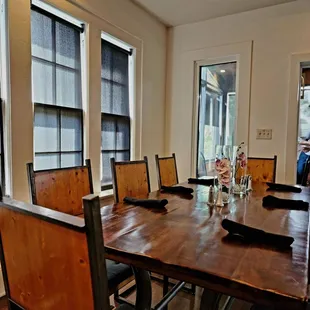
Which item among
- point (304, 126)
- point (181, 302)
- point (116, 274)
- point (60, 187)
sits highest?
point (304, 126)

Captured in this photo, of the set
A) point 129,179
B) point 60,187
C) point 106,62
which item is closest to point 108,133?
point 106,62

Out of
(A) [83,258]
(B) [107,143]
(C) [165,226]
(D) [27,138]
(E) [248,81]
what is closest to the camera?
(A) [83,258]

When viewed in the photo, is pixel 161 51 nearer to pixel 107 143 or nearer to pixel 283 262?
pixel 107 143

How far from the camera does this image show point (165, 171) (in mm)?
2580

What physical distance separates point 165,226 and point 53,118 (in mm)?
1648

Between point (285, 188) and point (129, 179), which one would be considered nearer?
point (129, 179)

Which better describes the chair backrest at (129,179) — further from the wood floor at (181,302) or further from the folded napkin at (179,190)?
the wood floor at (181,302)

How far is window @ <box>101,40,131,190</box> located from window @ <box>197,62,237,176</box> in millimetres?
1076

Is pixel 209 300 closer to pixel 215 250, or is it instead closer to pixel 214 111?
pixel 215 250

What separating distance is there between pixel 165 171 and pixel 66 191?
1095 millimetres

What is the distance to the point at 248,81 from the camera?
131 inches

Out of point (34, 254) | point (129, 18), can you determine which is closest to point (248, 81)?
point (129, 18)

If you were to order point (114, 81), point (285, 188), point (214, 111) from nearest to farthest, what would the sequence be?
point (285, 188) → point (114, 81) → point (214, 111)

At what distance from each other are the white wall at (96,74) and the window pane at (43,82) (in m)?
0.12
